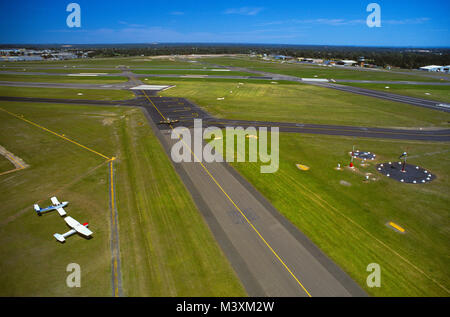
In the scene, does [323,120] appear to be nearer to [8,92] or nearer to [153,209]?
[153,209]

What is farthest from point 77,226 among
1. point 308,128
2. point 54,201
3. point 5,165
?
point 308,128

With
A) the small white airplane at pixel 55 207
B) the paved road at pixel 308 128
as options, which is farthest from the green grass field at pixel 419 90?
the small white airplane at pixel 55 207

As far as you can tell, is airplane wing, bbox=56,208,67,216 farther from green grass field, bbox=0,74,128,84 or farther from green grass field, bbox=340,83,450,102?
green grass field, bbox=340,83,450,102

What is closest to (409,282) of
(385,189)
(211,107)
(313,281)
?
(313,281)

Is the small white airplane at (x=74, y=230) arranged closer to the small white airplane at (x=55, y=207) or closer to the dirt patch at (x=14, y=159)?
the small white airplane at (x=55, y=207)

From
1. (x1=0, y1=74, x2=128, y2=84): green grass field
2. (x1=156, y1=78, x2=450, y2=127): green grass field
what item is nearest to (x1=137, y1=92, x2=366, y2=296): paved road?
(x1=156, y1=78, x2=450, y2=127): green grass field
